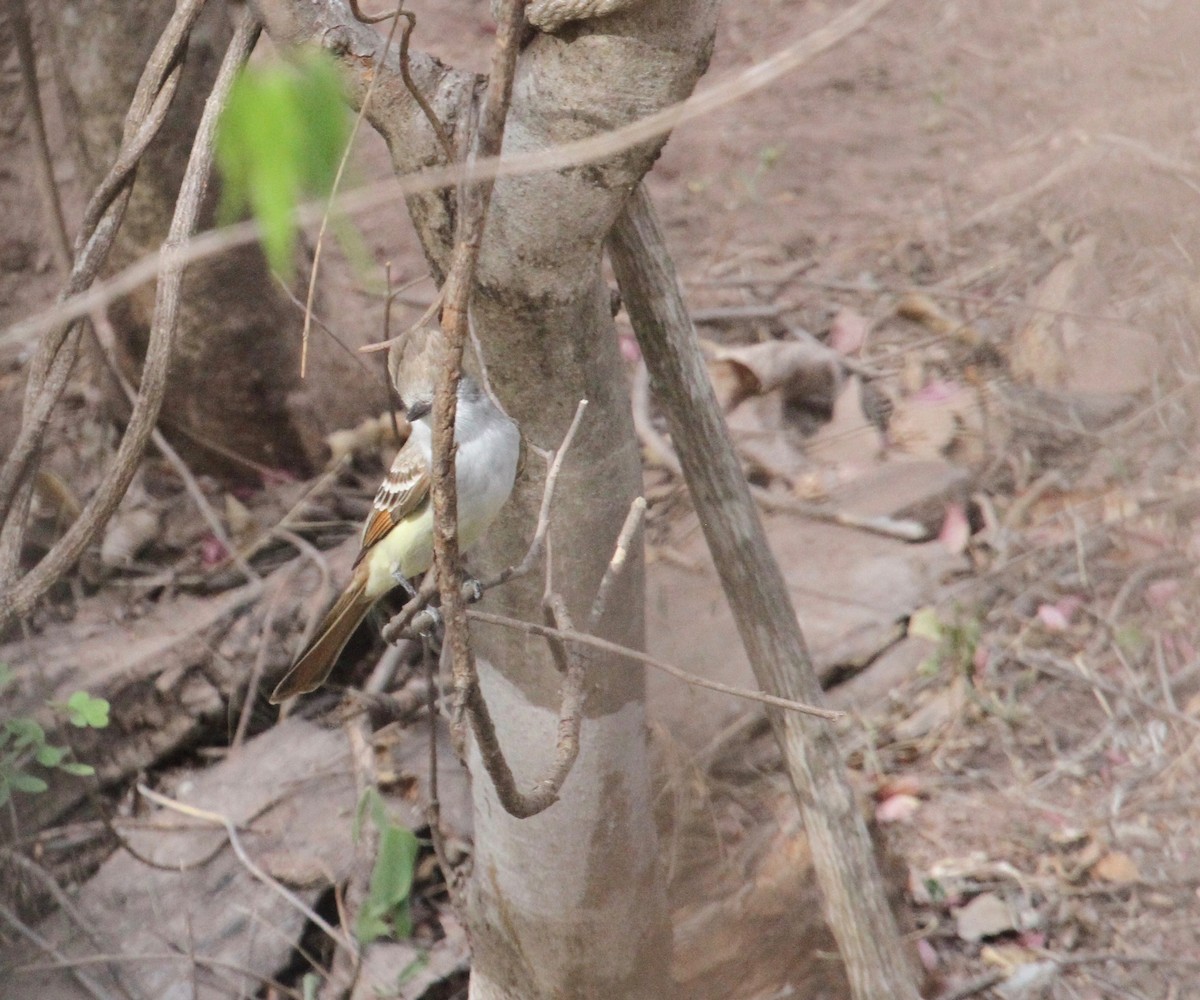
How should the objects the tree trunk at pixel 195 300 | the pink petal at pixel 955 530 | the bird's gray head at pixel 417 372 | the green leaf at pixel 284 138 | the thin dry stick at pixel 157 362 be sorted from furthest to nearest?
1. the pink petal at pixel 955 530
2. the tree trunk at pixel 195 300
3. the bird's gray head at pixel 417 372
4. the thin dry stick at pixel 157 362
5. the green leaf at pixel 284 138

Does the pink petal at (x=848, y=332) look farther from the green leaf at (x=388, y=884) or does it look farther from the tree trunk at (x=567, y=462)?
the tree trunk at (x=567, y=462)

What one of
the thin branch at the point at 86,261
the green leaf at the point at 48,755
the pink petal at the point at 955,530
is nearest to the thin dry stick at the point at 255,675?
the green leaf at the point at 48,755

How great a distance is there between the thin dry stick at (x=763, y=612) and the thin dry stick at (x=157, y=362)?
0.81m

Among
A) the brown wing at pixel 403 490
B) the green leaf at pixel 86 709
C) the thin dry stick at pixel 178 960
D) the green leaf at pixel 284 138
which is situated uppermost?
the green leaf at pixel 284 138

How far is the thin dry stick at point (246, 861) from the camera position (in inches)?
150

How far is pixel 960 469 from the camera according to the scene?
5.22 meters

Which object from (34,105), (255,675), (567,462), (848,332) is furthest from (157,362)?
(848,332)

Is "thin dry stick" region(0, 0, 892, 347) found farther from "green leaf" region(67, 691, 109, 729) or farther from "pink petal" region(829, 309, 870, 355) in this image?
"pink petal" region(829, 309, 870, 355)

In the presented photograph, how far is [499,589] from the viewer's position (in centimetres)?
265

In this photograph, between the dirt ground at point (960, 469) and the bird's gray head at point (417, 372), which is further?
the dirt ground at point (960, 469)

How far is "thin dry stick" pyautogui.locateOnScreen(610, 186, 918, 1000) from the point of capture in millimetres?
2729

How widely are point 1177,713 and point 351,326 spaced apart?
3561mm

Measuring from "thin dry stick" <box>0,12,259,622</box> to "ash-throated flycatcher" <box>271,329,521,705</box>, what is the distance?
0.46 meters

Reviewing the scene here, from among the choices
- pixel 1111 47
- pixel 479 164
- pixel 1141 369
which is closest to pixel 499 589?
pixel 479 164
